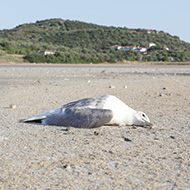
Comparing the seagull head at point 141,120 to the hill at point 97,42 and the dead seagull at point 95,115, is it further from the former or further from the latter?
the hill at point 97,42

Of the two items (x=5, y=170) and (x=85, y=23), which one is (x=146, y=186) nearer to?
(x=5, y=170)

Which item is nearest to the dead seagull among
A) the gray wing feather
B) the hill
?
the gray wing feather

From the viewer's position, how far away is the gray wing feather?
479 cm

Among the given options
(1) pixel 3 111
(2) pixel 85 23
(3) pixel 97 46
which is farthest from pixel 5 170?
(2) pixel 85 23

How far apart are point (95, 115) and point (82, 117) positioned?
0.63 ft

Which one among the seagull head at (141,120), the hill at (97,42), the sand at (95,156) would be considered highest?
the hill at (97,42)

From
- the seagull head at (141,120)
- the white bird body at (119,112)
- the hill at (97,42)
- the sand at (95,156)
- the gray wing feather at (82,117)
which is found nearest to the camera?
the sand at (95,156)

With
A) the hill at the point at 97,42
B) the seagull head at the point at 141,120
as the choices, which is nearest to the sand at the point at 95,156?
the seagull head at the point at 141,120

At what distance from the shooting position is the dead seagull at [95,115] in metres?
4.81

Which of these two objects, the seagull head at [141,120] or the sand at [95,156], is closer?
the sand at [95,156]

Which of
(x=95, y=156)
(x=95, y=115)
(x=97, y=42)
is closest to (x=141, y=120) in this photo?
(x=95, y=115)

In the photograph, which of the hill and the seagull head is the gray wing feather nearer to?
the seagull head

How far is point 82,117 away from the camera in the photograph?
4.88 meters

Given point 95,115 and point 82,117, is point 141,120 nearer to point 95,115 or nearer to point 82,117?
point 95,115
